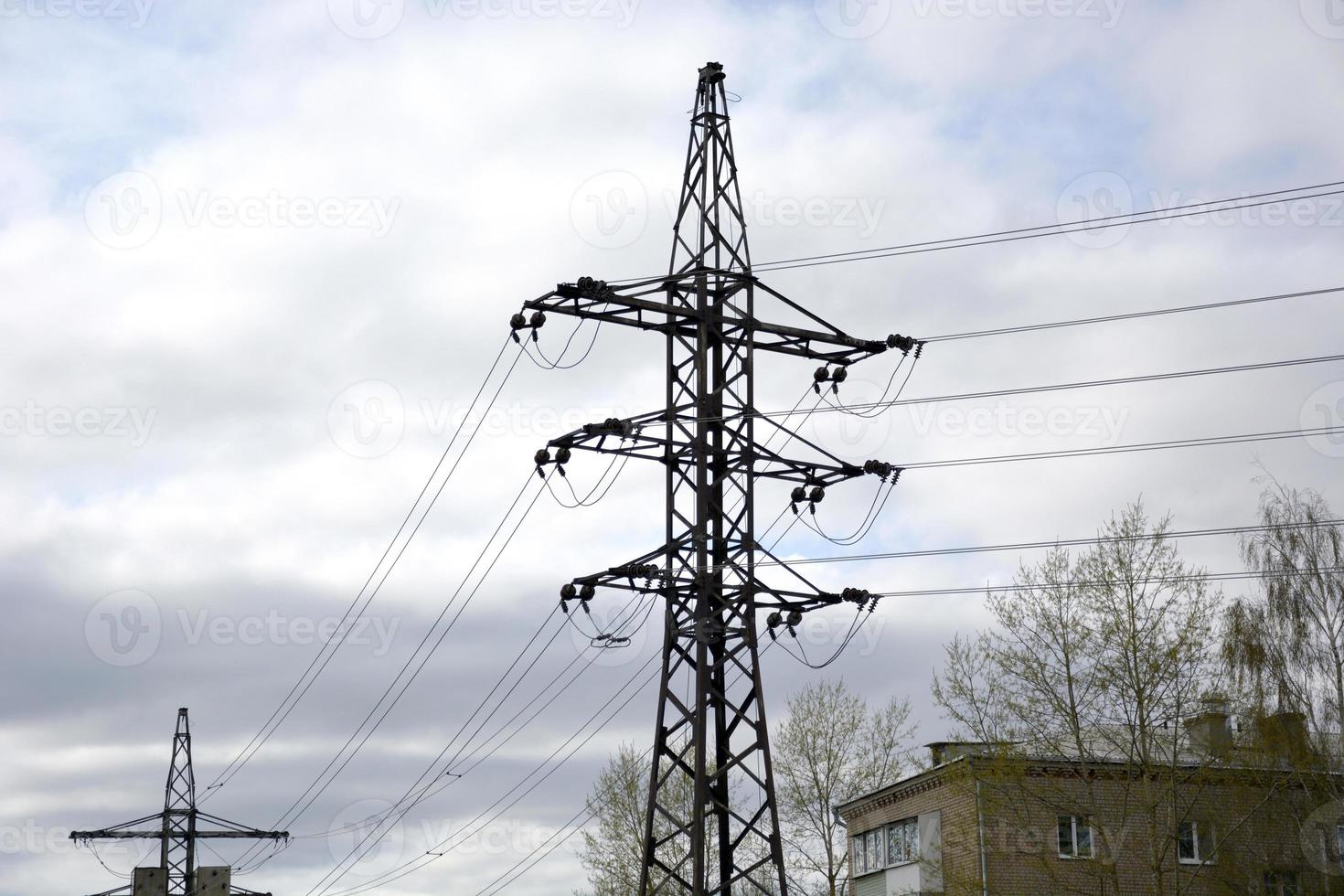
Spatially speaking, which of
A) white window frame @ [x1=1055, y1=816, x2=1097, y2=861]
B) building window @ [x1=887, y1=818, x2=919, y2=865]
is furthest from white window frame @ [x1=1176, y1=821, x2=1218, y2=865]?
building window @ [x1=887, y1=818, x2=919, y2=865]

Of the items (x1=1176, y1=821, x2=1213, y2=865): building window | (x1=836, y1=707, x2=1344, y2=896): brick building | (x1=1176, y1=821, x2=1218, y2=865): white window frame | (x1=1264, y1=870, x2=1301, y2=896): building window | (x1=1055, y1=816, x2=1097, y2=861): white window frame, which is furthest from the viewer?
(x1=1055, y1=816, x2=1097, y2=861): white window frame

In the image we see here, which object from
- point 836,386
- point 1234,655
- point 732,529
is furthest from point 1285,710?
point 732,529

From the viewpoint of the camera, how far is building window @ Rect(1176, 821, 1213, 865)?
40.9m

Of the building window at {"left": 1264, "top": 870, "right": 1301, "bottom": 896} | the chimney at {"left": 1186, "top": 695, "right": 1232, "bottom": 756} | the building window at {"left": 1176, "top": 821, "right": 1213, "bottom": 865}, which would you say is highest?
the chimney at {"left": 1186, "top": 695, "right": 1232, "bottom": 756}

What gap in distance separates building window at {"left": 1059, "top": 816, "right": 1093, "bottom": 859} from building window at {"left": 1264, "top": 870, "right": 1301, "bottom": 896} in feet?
16.3

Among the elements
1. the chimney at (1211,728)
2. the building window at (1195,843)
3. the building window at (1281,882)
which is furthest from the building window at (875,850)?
the chimney at (1211,728)

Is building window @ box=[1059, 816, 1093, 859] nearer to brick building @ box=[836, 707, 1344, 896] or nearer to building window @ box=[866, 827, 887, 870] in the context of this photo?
brick building @ box=[836, 707, 1344, 896]

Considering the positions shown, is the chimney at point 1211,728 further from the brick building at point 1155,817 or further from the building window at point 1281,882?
the building window at point 1281,882

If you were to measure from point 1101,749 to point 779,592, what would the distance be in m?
22.2

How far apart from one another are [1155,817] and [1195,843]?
5.34 meters

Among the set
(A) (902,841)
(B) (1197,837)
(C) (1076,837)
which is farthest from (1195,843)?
(A) (902,841)

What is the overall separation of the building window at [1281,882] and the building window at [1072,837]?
4983 millimetres

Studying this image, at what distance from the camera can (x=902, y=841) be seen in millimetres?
48188

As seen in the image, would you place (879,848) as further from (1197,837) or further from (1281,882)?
(1281,882)
